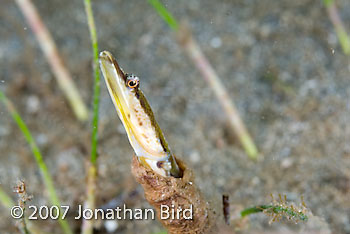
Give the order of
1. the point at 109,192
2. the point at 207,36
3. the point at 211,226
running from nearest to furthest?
the point at 211,226 < the point at 109,192 < the point at 207,36

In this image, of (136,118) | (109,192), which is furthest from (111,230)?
(136,118)

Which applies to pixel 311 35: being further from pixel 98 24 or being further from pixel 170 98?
pixel 98 24

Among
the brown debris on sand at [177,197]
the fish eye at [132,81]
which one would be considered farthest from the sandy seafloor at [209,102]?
the fish eye at [132,81]

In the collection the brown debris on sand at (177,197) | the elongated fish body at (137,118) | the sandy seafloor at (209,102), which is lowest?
the brown debris on sand at (177,197)

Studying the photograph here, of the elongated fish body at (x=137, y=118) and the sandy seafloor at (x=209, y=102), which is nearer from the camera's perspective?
the elongated fish body at (x=137, y=118)

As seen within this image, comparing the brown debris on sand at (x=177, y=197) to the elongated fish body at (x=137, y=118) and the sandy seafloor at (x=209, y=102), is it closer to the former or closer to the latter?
the elongated fish body at (x=137, y=118)

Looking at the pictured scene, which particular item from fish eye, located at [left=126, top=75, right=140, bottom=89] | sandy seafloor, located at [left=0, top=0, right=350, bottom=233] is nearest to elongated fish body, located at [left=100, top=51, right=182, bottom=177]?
fish eye, located at [left=126, top=75, right=140, bottom=89]
